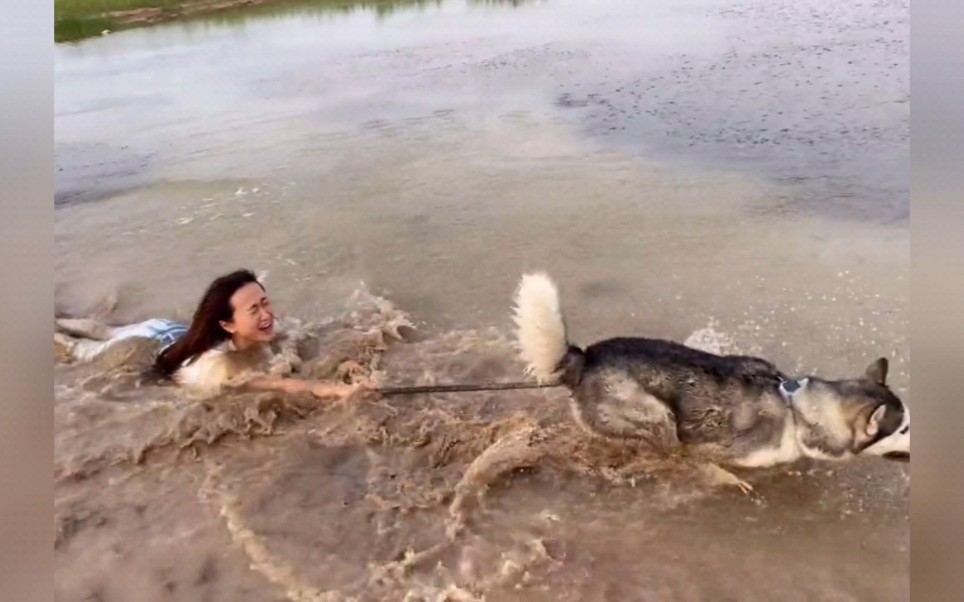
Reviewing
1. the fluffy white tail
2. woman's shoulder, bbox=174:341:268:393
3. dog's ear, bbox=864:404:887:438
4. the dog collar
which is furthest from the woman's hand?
dog's ear, bbox=864:404:887:438

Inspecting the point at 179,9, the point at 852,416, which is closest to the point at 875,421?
the point at 852,416

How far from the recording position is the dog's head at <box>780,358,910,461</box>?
122 centimetres

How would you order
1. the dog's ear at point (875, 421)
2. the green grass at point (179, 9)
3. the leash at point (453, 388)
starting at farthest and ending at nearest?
the green grass at point (179, 9) < the leash at point (453, 388) < the dog's ear at point (875, 421)

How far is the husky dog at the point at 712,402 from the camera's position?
124 cm

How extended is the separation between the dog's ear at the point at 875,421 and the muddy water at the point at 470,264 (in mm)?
62

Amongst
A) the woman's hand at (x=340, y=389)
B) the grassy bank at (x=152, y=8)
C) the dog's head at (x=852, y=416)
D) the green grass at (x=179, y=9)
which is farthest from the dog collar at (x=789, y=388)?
the grassy bank at (x=152, y=8)

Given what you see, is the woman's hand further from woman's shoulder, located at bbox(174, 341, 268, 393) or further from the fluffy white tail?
the fluffy white tail

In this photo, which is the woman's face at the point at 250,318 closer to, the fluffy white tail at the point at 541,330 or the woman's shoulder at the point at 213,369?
the woman's shoulder at the point at 213,369

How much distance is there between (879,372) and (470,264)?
696mm

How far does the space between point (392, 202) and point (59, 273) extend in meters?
0.61

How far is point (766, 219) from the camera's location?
1.39 m

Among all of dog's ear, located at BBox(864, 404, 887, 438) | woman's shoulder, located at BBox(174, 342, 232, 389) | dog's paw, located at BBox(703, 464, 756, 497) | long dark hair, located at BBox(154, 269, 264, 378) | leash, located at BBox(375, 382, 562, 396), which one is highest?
long dark hair, located at BBox(154, 269, 264, 378)

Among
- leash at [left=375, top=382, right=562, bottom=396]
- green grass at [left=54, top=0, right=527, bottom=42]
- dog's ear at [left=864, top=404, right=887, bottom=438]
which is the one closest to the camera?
dog's ear at [left=864, top=404, right=887, bottom=438]

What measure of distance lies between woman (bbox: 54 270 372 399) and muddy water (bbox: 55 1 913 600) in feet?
0.11
